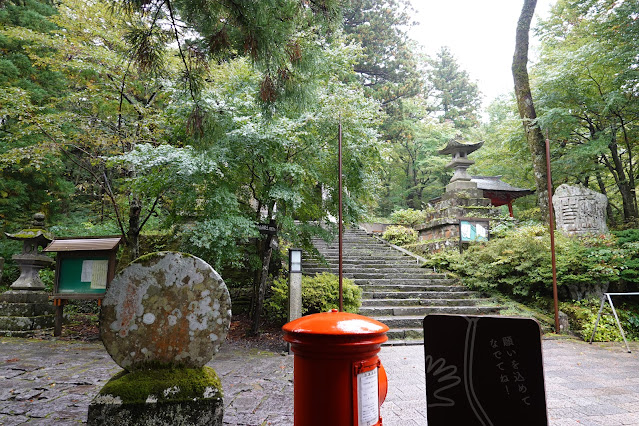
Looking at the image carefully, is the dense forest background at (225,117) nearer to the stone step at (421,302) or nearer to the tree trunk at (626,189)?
the tree trunk at (626,189)

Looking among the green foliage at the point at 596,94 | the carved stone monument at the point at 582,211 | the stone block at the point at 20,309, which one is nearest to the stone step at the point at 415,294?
the carved stone monument at the point at 582,211

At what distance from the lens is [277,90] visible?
4.19 m

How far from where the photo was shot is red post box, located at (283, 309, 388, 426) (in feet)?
5.82

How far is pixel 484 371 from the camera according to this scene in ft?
5.57

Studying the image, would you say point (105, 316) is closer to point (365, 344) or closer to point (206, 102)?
point (365, 344)

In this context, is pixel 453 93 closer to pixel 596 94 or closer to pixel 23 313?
pixel 596 94

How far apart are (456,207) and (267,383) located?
9856mm

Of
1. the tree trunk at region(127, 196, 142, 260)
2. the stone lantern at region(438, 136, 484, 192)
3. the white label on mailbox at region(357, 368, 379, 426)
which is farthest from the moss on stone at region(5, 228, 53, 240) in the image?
the stone lantern at region(438, 136, 484, 192)

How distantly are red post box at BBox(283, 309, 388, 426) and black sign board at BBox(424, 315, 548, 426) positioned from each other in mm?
315

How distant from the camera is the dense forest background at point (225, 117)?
3865 mm

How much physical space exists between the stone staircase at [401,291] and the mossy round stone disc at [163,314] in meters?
4.63

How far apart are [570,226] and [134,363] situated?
11.7 metres

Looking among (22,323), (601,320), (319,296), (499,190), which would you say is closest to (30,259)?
(22,323)

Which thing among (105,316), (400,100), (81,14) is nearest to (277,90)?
(105,316)
